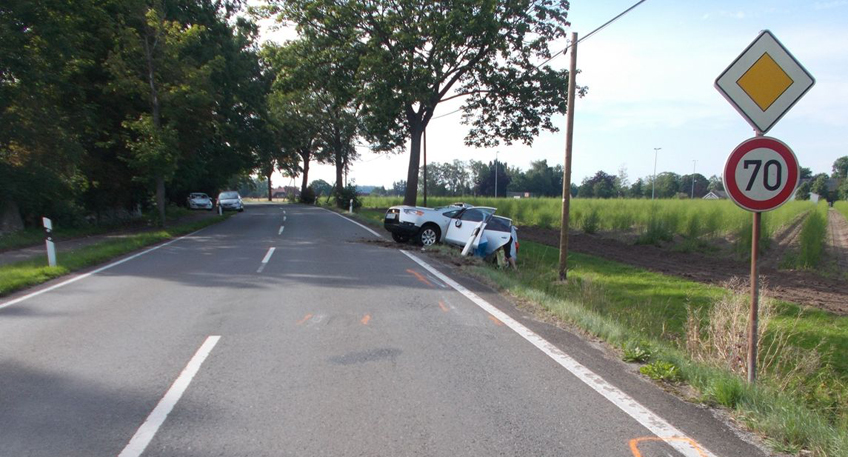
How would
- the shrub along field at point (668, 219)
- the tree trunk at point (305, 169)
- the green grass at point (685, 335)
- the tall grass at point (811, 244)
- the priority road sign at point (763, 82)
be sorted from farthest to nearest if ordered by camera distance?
1. the tree trunk at point (305, 169)
2. the shrub along field at point (668, 219)
3. the tall grass at point (811, 244)
4. the priority road sign at point (763, 82)
5. the green grass at point (685, 335)

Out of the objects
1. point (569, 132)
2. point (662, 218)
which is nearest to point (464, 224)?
point (569, 132)

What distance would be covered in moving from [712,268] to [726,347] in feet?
36.3

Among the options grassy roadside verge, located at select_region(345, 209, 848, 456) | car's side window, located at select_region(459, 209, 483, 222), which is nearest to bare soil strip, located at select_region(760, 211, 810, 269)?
grassy roadside verge, located at select_region(345, 209, 848, 456)

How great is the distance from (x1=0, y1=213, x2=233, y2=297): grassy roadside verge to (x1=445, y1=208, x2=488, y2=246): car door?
9.09 metres

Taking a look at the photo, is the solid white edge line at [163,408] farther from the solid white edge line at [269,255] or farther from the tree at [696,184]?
the tree at [696,184]

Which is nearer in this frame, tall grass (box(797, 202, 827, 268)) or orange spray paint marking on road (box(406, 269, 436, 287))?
orange spray paint marking on road (box(406, 269, 436, 287))

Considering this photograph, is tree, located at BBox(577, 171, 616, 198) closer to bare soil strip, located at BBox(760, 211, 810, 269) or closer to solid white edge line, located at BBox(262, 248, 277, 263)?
bare soil strip, located at BBox(760, 211, 810, 269)

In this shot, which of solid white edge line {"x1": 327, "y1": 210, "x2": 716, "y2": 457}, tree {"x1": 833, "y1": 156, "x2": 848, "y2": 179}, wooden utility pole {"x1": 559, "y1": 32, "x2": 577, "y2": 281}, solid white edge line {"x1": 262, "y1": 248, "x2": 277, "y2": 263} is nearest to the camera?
solid white edge line {"x1": 327, "y1": 210, "x2": 716, "y2": 457}

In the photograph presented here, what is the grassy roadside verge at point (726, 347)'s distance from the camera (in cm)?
408

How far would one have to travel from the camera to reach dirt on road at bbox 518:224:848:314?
38.0 feet

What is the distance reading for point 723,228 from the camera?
20531 mm

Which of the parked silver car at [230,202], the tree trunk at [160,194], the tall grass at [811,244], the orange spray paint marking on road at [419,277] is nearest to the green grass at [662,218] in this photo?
the tall grass at [811,244]

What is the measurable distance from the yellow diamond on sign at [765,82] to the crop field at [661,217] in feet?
48.7

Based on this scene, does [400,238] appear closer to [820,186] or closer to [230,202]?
[230,202]
